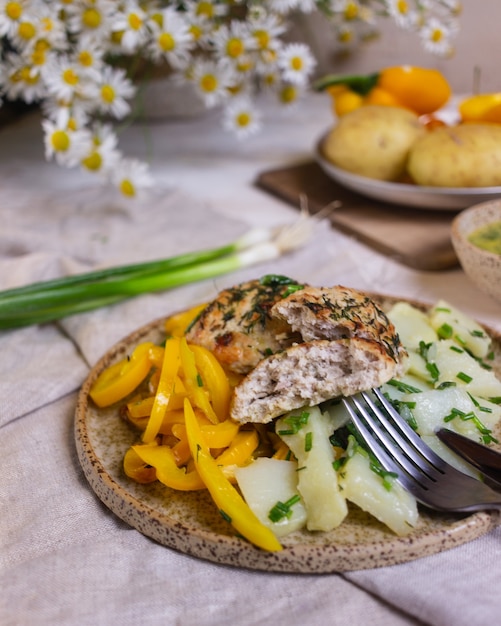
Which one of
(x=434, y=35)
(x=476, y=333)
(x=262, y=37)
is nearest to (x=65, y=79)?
(x=262, y=37)

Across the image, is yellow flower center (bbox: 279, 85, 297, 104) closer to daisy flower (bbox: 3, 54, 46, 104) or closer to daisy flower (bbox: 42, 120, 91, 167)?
daisy flower (bbox: 42, 120, 91, 167)

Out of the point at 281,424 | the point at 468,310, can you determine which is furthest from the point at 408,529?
the point at 468,310

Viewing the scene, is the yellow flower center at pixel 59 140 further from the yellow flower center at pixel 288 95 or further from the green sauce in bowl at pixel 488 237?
the green sauce in bowl at pixel 488 237

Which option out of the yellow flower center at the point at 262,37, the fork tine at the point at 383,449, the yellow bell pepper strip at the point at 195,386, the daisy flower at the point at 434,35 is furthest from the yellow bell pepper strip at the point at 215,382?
the daisy flower at the point at 434,35

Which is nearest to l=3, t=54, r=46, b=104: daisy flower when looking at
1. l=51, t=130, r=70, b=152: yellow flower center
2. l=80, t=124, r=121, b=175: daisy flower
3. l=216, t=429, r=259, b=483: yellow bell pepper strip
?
l=51, t=130, r=70, b=152: yellow flower center

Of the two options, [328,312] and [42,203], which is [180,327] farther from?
[42,203]
